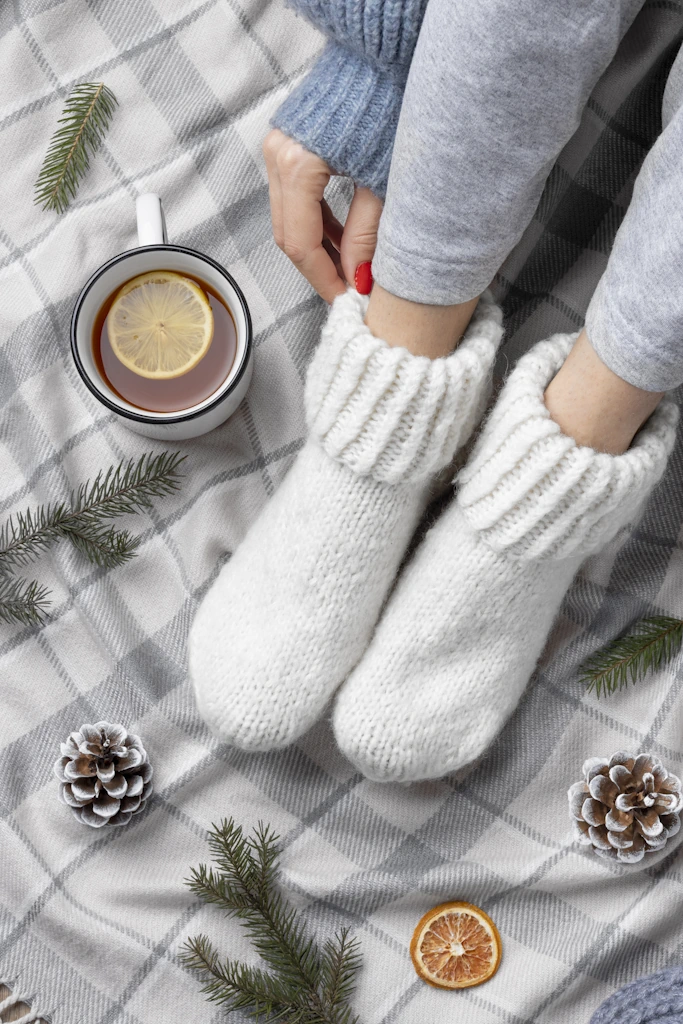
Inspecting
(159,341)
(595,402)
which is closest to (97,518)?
(159,341)

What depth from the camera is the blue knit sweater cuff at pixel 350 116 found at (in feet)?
1.92

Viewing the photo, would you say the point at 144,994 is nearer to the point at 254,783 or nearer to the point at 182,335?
the point at 254,783

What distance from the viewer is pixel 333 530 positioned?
2.00 feet

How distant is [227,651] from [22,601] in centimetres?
18

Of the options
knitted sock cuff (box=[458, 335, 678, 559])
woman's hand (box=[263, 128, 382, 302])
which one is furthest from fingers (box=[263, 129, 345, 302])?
knitted sock cuff (box=[458, 335, 678, 559])

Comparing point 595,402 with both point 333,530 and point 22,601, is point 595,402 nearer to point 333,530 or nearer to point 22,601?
point 333,530

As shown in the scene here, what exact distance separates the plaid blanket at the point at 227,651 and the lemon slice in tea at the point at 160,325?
0.27ft

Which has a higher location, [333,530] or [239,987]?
[333,530]

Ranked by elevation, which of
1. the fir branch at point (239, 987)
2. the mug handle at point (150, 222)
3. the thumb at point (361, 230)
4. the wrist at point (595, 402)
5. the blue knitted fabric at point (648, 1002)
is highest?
the mug handle at point (150, 222)

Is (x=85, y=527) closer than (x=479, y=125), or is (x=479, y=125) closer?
(x=479, y=125)

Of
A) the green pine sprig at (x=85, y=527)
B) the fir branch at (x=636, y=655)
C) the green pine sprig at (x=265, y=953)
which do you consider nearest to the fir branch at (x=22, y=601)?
the green pine sprig at (x=85, y=527)

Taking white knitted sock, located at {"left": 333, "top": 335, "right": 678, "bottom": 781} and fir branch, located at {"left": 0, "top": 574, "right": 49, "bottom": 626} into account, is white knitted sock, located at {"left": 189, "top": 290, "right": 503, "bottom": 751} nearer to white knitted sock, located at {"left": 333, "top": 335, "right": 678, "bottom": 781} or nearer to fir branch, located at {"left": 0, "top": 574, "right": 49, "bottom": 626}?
white knitted sock, located at {"left": 333, "top": 335, "right": 678, "bottom": 781}

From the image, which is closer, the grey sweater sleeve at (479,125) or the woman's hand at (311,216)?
the grey sweater sleeve at (479,125)

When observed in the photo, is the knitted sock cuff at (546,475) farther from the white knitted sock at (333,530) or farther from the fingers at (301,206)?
the fingers at (301,206)
